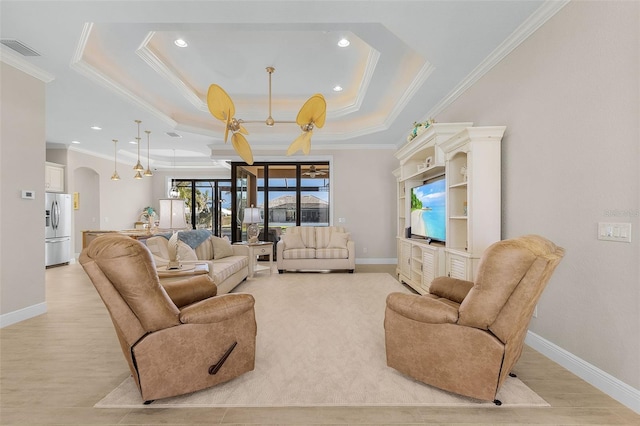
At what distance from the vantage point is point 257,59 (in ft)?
12.9

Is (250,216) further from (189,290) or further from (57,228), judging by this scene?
(57,228)

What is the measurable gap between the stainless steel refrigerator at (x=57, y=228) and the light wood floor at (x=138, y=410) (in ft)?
15.6

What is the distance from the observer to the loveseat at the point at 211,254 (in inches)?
144

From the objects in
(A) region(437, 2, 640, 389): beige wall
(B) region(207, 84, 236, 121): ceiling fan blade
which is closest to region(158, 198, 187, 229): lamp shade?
(B) region(207, 84, 236, 121): ceiling fan blade

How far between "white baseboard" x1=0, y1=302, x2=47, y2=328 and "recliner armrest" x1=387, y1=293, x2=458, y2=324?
12.4 feet

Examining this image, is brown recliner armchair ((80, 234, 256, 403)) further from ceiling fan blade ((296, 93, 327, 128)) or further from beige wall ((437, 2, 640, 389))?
beige wall ((437, 2, 640, 389))

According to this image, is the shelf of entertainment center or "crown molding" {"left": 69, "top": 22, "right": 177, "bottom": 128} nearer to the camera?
"crown molding" {"left": 69, "top": 22, "right": 177, "bottom": 128}

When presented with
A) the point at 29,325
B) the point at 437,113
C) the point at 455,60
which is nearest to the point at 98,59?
the point at 29,325

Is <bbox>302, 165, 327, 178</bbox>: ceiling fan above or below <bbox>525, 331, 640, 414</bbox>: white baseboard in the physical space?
above

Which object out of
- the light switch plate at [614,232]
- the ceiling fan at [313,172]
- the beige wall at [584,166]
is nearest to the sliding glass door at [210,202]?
the ceiling fan at [313,172]

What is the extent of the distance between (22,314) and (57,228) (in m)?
4.35

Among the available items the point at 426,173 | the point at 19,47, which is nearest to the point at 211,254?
the point at 19,47

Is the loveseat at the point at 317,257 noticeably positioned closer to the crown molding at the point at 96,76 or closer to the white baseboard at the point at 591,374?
the crown molding at the point at 96,76

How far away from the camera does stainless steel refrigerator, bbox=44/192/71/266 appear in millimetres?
6480
